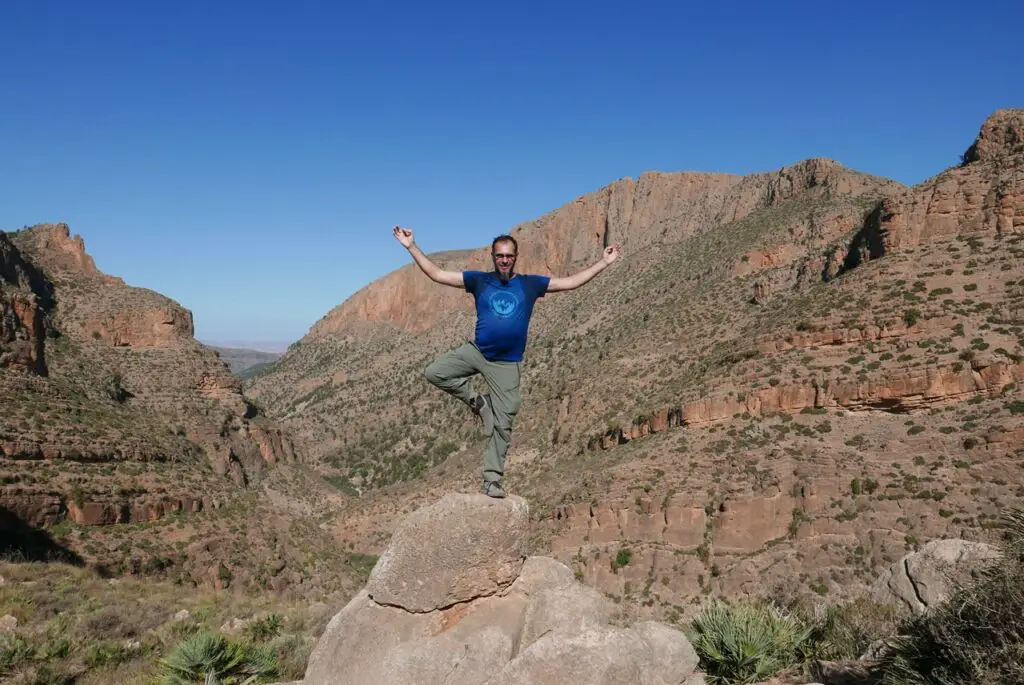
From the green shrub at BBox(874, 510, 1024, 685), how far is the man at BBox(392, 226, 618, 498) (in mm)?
4380

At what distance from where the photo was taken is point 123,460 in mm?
27688

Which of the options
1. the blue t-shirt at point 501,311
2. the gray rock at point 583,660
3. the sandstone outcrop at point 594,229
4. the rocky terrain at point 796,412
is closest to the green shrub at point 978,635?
the gray rock at point 583,660

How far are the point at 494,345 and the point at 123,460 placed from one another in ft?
92.0

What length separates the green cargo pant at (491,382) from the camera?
6106 millimetres

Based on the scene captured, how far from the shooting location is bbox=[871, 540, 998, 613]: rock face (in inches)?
375

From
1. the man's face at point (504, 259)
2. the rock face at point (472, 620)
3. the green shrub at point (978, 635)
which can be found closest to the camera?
the green shrub at point (978, 635)

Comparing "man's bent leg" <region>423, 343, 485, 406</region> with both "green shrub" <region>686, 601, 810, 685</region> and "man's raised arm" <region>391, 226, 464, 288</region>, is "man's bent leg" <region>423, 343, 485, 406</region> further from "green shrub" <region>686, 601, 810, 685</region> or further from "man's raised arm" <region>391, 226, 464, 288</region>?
"green shrub" <region>686, 601, 810, 685</region>

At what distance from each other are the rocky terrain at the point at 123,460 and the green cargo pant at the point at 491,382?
716 inches

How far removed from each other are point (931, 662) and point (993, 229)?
3772 cm

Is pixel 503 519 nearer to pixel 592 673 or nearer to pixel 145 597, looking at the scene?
pixel 592 673

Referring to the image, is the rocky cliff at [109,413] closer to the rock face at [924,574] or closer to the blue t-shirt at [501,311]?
the blue t-shirt at [501,311]

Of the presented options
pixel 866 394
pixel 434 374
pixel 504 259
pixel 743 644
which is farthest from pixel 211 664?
pixel 866 394

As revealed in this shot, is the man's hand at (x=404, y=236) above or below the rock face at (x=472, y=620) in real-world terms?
above

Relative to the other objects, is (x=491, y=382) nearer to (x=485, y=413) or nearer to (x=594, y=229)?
(x=485, y=413)
